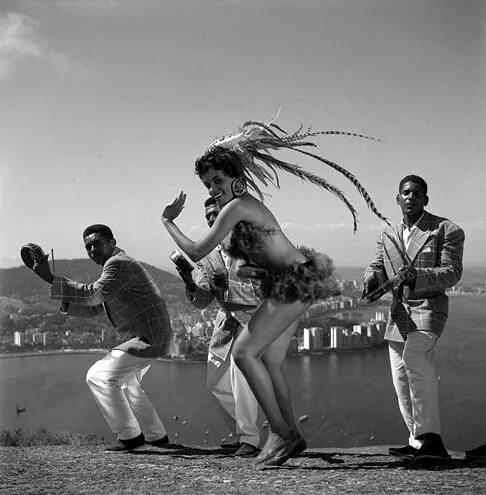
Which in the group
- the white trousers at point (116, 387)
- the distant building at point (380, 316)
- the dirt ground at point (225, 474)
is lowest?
the dirt ground at point (225, 474)

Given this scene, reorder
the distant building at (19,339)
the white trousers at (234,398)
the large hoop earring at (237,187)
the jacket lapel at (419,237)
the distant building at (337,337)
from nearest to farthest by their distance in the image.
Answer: the large hoop earring at (237,187)
the jacket lapel at (419,237)
the white trousers at (234,398)
the distant building at (337,337)
the distant building at (19,339)

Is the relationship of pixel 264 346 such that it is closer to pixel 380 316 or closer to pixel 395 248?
pixel 395 248

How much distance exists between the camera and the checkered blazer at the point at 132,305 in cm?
364

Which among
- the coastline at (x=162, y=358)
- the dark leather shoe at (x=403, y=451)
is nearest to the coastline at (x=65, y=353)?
the coastline at (x=162, y=358)

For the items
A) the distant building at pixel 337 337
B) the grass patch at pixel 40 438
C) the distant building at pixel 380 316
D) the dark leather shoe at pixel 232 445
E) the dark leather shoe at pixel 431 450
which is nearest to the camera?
the dark leather shoe at pixel 431 450

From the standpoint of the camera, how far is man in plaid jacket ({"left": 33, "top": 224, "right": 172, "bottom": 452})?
11.8 ft

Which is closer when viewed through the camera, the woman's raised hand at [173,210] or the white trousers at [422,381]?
the woman's raised hand at [173,210]

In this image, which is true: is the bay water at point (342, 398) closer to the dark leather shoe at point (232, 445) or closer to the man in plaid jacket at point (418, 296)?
the dark leather shoe at point (232, 445)

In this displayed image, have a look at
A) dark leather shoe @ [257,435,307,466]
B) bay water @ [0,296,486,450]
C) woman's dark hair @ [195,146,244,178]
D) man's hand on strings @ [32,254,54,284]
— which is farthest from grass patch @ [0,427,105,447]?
woman's dark hair @ [195,146,244,178]

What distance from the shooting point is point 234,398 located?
370 cm

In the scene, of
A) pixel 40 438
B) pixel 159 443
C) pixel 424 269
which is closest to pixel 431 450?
pixel 424 269

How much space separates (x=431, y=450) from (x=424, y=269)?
2.37 ft

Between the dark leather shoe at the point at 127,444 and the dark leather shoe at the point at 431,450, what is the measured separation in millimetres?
1225

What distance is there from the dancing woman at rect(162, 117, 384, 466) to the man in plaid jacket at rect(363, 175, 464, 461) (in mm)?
519
